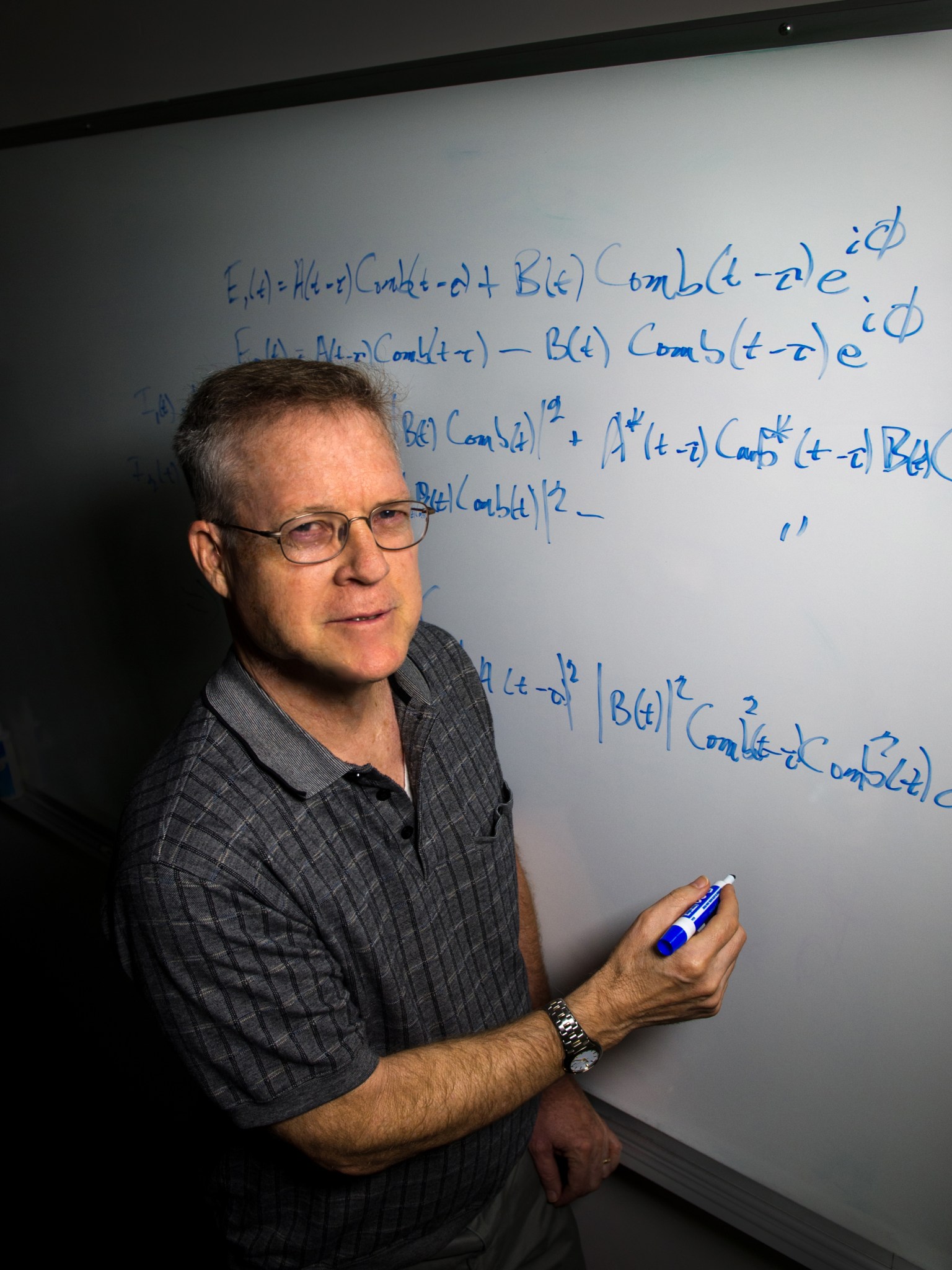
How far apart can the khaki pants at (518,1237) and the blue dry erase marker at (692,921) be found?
0.51 metres

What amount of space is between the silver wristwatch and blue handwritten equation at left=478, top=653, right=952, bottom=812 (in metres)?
0.34

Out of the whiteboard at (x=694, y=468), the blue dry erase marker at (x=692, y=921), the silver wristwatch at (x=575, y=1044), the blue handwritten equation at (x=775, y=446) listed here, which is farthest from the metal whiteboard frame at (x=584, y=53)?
the silver wristwatch at (x=575, y=1044)

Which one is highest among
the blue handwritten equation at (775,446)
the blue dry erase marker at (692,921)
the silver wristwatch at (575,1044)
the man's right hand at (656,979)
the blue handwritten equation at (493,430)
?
the blue handwritten equation at (493,430)

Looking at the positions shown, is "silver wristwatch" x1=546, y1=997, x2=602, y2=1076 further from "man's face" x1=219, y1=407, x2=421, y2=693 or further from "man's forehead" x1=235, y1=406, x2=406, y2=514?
"man's forehead" x1=235, y1=406, x2=406, y2=514

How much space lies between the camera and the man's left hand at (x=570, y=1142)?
4.12 feet

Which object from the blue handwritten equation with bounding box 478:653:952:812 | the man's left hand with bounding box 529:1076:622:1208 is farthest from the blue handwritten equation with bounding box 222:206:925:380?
the man's left hand with bounding box 529:1076:622:1208

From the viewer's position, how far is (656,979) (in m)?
0.94

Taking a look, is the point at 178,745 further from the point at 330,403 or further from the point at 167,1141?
the point at 167,1141

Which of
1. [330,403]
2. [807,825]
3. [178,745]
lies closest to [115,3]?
[330,403]

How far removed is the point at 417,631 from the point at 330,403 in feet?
1.23

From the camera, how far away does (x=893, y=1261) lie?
41.6 inches

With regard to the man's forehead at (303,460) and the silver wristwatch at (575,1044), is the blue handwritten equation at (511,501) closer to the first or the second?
the man's forehead at (303,460)

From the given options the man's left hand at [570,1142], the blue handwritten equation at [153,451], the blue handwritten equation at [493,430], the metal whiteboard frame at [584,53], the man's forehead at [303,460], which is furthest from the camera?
the blue handwritten equation at [153,451]

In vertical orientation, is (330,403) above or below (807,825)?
above
